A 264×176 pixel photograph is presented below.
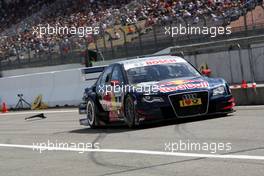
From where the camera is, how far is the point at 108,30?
32.7 metres

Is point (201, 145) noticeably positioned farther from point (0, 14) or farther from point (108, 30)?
point (0, 14)

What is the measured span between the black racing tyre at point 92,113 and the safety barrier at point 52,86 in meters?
10.3

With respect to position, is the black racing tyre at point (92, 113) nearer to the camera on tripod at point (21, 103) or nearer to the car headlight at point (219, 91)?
the car headlight at point (219, 91)

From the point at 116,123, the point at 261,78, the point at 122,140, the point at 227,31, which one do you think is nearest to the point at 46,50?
the point at 227,31

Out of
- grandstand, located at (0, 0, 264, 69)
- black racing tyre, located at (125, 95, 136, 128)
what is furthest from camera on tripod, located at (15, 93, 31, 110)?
black racing tyre, located at (125, 95, 136, 128)

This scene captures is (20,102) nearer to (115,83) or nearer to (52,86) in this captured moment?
(52,86)

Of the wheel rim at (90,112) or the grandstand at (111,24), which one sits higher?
the grandstand at (111,24)

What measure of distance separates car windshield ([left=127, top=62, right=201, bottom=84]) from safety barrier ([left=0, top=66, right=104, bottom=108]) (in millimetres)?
11717

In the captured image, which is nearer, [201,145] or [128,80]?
[201,145]

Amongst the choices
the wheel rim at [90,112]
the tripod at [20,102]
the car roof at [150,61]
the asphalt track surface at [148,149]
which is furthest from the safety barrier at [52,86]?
the car roof at [150,61]

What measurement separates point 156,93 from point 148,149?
2779mm

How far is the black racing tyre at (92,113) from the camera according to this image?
45.4ft

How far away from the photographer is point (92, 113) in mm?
13992

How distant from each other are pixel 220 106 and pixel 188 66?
1.48 m
